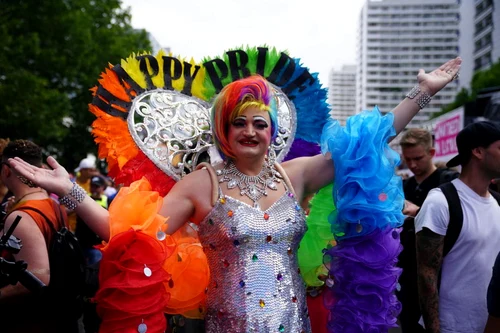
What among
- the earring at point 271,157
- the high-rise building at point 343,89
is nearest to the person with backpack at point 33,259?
the earring at point 271,157

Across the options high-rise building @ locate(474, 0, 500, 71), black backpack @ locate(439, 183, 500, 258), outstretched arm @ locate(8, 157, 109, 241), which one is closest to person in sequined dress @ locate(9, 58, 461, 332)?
outstretched arm @ locate(8, 157, 109, 241)

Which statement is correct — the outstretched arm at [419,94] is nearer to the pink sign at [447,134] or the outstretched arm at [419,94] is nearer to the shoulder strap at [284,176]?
the shoulder strap at [284,176]

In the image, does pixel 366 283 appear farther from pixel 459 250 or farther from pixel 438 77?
pixel 438 77

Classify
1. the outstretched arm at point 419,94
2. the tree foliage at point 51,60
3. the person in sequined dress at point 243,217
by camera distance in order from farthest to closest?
the tree foliage at point 51,60 < the outstretched arm at point 419,94 < the person in sequined dress at point 243,217

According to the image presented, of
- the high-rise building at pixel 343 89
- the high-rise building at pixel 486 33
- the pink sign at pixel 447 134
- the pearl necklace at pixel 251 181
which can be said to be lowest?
the high-rise building at pixel 343 89

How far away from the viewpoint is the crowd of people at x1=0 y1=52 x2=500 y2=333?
2.19 m

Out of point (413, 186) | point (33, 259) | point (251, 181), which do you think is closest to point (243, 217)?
point (251, 181)

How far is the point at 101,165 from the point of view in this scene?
23047 millimetres

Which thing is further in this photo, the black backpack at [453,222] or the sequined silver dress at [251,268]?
the black backpack at [453,222]

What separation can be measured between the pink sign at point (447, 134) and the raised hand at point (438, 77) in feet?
24.8

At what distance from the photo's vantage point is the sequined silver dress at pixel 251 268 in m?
2.22

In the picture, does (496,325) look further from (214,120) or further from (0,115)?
(0,115)

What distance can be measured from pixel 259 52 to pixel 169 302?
1338mm

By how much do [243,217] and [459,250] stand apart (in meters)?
1.17
